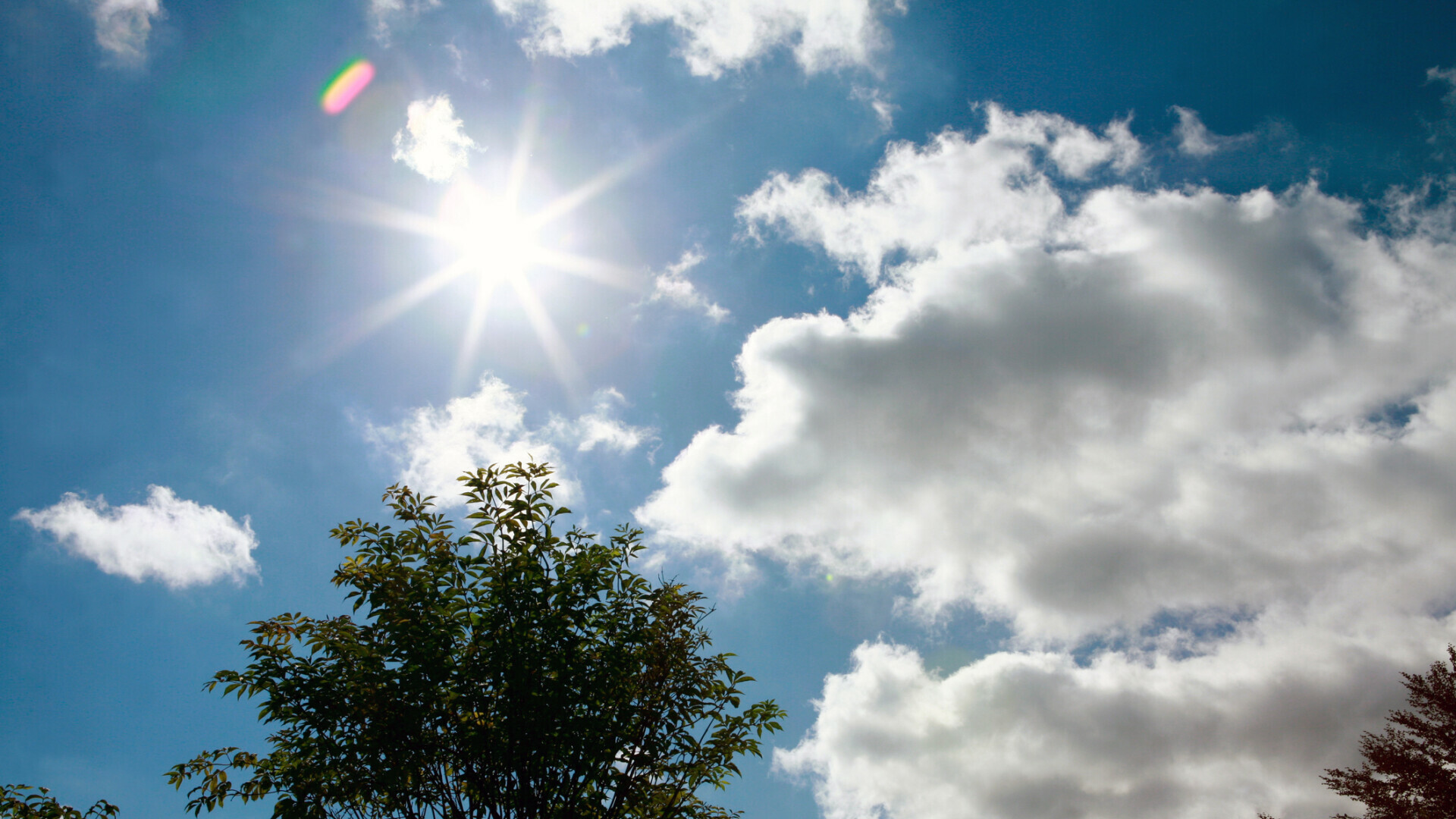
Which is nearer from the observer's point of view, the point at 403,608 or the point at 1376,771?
the point at 403,608

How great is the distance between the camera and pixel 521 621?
23.5ft

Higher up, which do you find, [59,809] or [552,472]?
[552,472]

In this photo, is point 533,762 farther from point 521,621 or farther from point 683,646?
point 683,646

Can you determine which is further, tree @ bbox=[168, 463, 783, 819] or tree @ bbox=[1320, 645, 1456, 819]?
tree @ bbox=[1320, 645, 1456, 819]

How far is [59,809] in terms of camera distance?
7.59 meters

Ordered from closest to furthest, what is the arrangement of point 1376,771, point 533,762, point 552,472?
point 533,762 → point 552,472 → point 1376,771

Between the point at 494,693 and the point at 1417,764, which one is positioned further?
the point at 1417,764

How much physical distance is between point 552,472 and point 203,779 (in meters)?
5.24

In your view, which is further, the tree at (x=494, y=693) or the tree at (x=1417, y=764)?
the tree at (x=1417, y=764)

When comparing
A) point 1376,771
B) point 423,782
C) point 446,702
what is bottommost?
point 1376,771

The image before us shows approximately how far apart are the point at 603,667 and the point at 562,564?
1236 millimetres

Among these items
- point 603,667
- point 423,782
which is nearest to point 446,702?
point 423,782

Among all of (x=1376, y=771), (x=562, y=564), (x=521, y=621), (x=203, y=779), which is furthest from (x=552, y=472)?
(x=1376, y=771)

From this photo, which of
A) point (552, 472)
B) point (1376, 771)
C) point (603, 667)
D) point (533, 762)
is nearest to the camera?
point (533, 762)
